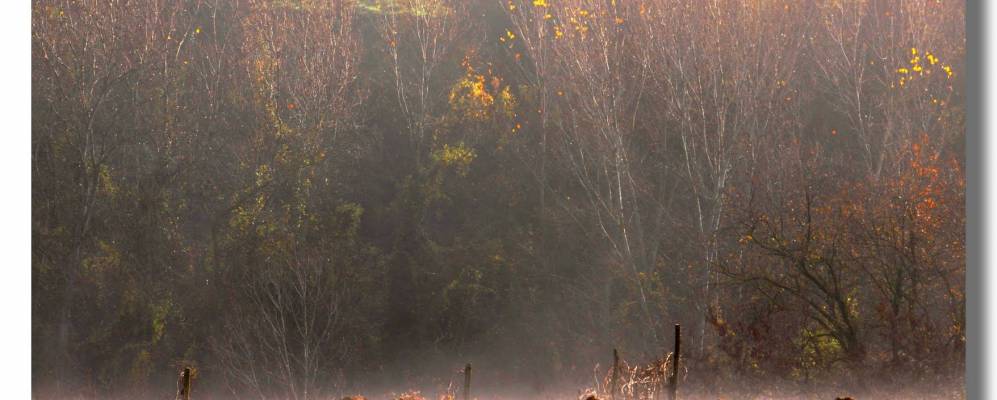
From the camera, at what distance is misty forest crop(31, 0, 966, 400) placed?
6.49 meters

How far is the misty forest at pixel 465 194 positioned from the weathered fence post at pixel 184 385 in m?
0.08

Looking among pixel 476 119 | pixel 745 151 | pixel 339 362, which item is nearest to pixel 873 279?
pixel 745 151

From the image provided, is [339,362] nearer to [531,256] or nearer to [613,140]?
[531,256]

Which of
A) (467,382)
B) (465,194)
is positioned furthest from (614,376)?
(465,194)

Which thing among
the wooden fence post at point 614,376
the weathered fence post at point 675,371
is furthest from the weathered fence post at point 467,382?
the weathered fence post at point 675,371

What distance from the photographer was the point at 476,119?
666 cm

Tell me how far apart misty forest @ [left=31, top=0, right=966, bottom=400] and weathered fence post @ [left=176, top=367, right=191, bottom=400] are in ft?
0.27

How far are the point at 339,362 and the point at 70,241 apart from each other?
192cm

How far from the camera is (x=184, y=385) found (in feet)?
21.2

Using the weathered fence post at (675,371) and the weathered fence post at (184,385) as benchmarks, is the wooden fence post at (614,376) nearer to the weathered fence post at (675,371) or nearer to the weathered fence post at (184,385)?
the weathered fence post at (675,371)

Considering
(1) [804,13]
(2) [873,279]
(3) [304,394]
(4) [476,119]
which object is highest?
(1) [804,13]

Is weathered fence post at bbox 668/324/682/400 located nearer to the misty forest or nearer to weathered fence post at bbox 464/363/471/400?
the misty forest

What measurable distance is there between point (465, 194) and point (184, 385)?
7.11 ft
